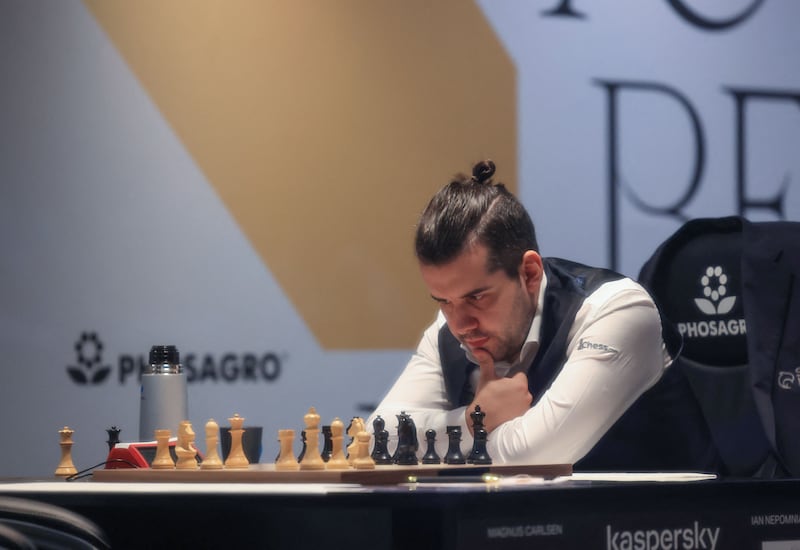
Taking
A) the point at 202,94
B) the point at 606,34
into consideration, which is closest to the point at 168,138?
the point at 202,94

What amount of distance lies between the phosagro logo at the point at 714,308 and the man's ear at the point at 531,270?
36 centimetres

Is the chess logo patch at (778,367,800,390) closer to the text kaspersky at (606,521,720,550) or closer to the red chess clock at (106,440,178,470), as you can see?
the text kaspersky at (606,521,720,550)

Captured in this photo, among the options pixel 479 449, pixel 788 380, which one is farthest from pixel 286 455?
pixel 788 380

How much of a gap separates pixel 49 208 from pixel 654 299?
1782 mm

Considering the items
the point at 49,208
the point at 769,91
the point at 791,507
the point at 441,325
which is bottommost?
the point at 791,507

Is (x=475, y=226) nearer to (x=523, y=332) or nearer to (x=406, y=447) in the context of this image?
(x=523, y=332)

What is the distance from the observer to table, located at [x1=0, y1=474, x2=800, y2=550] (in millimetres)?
1180

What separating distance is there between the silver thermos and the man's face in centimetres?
54

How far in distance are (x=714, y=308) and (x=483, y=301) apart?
0.57m

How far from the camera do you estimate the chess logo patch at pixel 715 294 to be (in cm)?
256

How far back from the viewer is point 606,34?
13.2 feet

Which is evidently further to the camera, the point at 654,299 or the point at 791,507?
the point at 654,299

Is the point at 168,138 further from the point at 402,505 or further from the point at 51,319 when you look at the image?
the point at 402,505

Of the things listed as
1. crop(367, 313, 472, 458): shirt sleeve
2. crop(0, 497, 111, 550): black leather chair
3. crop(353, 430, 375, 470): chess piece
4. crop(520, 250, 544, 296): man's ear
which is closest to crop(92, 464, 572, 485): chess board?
crop(353, 430, 375, 470): chess piece
